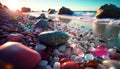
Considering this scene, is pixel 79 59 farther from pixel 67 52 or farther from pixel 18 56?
pixel 18 56

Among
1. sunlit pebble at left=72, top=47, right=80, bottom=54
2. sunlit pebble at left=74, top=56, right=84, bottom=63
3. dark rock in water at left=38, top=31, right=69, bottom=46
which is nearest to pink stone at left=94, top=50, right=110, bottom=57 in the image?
sunlit pebble at left=72, top=47, right=80, bottom=54

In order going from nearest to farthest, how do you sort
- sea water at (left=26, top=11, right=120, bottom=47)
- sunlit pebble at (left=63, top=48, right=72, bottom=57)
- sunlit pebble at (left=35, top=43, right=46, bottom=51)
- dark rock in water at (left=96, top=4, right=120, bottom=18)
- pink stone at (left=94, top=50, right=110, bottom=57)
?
sunlit pebble at (left=35, top=43, right=46, bottom=51) → sunlit pebble at (left=63, top=48, right=72, bottom=57) → pink stone at (left=94, top=50, right=110, bottom=57) → sea water at (left=26, top=11, right=120, bottom=47) → dark rock in water at (left=96, top=4, right=120, bottom=18)

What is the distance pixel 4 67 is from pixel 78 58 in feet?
5.71

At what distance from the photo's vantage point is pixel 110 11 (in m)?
19.6

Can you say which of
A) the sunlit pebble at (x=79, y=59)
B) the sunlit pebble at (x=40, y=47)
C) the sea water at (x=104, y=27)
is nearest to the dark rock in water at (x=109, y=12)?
the sea water at (x=104, y=27)

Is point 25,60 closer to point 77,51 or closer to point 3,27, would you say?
point 77,51

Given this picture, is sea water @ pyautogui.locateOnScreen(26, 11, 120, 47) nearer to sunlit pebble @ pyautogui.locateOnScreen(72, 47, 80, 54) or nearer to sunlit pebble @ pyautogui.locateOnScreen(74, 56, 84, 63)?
sunlit pebble @ pyautogui.locateOnScreen(72, 47, 80, 54)

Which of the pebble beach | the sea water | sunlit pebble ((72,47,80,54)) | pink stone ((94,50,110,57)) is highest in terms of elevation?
the pebble beach

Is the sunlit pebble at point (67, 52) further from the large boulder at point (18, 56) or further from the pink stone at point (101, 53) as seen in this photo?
the large boulder at point (18, 56)

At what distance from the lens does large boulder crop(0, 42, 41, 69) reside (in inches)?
128

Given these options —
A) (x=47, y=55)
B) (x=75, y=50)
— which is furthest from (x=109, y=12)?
(x=47, y=55)

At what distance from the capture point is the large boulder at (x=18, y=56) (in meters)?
3.25

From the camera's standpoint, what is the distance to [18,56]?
10.9ft

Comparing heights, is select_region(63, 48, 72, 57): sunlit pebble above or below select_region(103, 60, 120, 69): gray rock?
above
